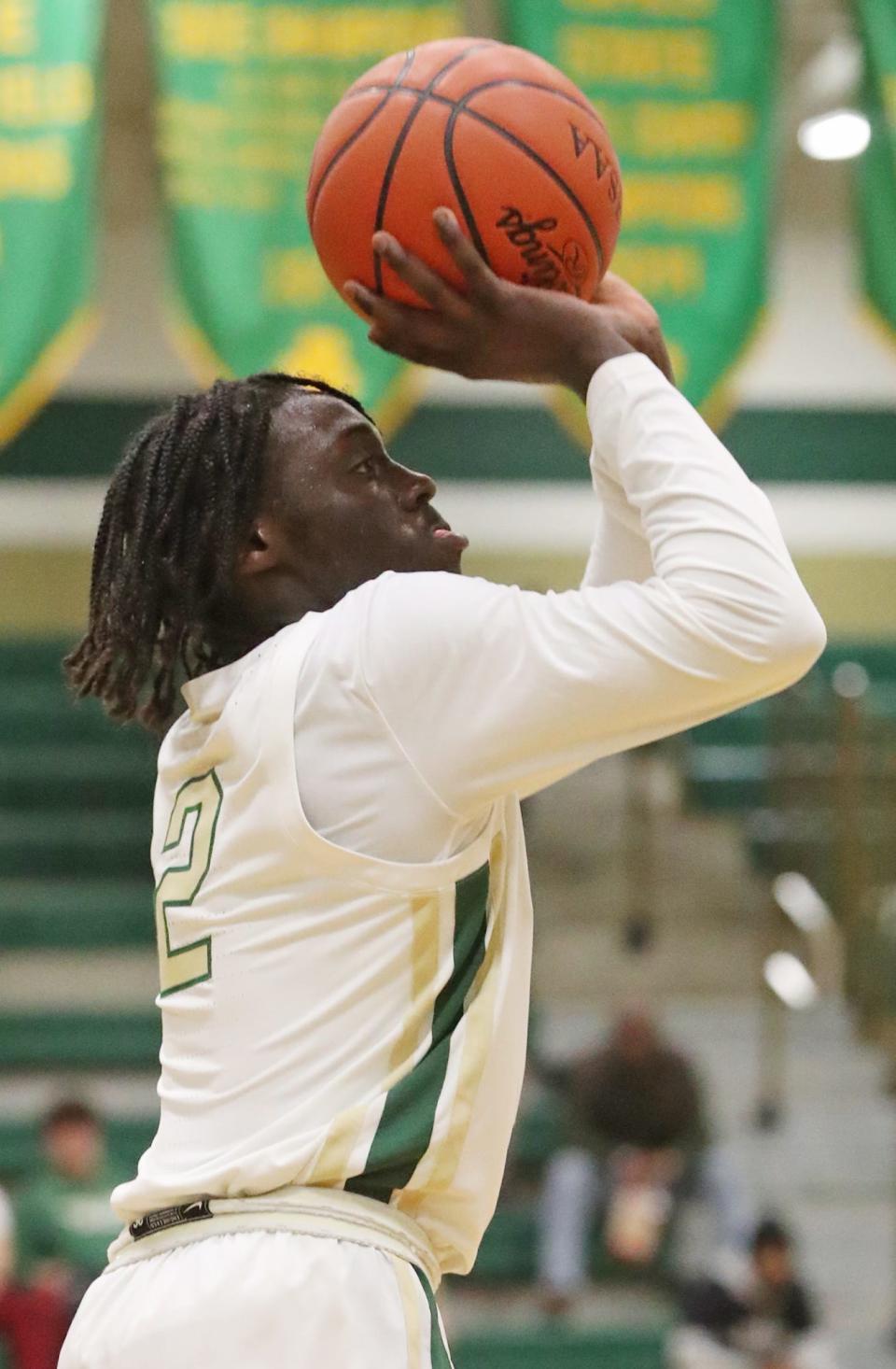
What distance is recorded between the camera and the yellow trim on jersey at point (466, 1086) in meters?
1.95

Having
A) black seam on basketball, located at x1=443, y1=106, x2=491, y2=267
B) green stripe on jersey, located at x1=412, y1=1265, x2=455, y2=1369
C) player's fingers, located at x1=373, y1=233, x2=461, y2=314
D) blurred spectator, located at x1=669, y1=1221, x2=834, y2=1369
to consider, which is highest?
black seam on basketball, located at x1=443, y1=106, x2=491, y2=267

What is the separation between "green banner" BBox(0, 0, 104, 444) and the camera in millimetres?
5645

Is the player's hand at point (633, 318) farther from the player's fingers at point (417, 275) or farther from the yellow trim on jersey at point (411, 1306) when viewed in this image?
Answer: the yellow trim on jersey at point (411, 1306)

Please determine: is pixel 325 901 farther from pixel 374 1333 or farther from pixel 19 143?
pixel 19 143

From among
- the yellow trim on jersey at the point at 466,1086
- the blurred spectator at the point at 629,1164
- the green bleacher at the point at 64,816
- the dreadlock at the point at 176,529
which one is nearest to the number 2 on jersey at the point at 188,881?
the dreadlock at the point at 176,529

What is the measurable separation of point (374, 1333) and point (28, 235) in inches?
172

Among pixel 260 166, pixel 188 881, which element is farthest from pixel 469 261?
pixel 260 166

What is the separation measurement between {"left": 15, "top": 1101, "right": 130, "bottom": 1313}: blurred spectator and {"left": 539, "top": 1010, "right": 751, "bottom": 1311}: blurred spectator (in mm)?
1523

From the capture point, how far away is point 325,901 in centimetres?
197

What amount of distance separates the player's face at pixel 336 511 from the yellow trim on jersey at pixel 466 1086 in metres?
0.42

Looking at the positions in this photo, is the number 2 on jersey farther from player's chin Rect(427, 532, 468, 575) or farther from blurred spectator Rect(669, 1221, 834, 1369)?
blurred spectator Rect(669, 1221, 834, 1369)

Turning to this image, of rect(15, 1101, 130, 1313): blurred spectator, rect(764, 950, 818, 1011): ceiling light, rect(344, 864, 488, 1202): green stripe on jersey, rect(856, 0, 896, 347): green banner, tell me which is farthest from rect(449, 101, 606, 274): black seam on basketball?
rect(764, 950, 818, 1011): ceiling light

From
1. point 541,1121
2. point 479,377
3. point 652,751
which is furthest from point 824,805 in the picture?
point 479,377

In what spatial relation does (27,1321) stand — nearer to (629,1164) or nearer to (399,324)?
(629,1164)
